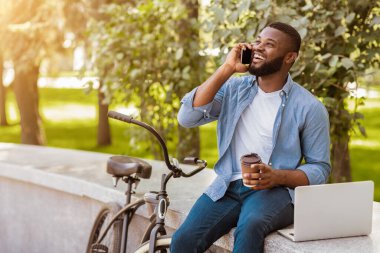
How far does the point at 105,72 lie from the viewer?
23.8ft

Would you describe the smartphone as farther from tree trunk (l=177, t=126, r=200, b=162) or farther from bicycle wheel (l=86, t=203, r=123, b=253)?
tree trunk (l=177, t=126, r=200, b=162)

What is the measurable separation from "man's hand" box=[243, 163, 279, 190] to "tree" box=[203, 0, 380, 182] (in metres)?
1.87

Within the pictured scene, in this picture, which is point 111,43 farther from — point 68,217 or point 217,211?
point 217,211

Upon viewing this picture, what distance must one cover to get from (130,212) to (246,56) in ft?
4.53

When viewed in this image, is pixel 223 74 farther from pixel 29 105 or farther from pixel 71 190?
pixel 29 105

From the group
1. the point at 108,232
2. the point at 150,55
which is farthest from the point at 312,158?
the point at 150,55

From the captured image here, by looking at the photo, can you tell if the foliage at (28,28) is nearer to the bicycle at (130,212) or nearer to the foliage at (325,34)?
the foliage at (325,34)

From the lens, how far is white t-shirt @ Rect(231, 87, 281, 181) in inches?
140

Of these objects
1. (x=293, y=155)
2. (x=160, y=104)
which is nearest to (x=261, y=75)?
(x=293, y=155)

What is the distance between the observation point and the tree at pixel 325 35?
5.18 m

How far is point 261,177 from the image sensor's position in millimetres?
3277

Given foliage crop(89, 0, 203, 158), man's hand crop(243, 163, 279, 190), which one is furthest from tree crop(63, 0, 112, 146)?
man's hand crop(243, 163, 279, 190)

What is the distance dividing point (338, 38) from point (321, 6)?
1.01ft

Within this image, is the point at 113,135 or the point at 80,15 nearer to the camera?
the point at 80,15
